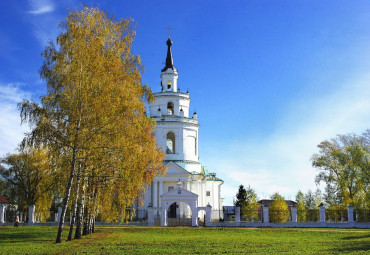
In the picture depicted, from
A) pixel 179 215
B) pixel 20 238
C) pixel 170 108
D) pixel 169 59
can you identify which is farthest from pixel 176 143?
pixel 20 238

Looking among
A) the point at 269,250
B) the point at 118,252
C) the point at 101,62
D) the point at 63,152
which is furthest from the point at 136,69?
the point at 269,250

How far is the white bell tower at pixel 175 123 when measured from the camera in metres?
43.3

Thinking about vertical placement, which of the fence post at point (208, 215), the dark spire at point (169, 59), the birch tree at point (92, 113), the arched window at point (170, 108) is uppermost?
the dark spire at point (169, 59)

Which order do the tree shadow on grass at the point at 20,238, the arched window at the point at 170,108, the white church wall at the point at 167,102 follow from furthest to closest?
1. the arched window at the point at 170,108
2. the white church wall at the point at 167,102
3. the tree shadow on grass at the point at 20,238

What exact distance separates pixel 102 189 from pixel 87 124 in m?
3.34

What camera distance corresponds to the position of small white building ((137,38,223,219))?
40438 mm

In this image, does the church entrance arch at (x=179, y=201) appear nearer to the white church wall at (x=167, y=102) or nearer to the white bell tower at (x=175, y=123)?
the white bell tower at (x=175, y=123)

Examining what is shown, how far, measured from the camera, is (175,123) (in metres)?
43.5

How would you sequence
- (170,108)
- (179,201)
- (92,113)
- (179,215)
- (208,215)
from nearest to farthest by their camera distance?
1. (92,113)
2. (208,215)
3. (179,201)
4. (179,215)
5. (170,108)

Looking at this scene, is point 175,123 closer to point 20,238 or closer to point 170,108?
point 170,108

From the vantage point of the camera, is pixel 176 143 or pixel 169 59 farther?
pixel 169 59

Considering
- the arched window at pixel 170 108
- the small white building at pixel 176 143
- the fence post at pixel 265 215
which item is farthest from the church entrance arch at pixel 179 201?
the arched window at pixel 170 108

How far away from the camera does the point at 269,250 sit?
46.4 feet

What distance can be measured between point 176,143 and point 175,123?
7.43 feet
